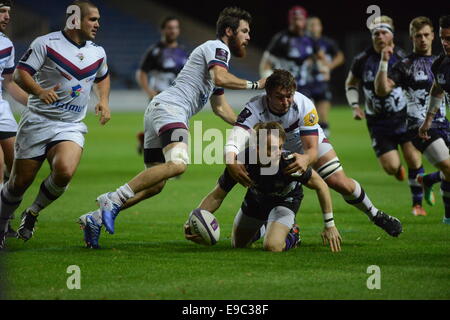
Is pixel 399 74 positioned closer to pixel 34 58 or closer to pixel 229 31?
pixel 229 31

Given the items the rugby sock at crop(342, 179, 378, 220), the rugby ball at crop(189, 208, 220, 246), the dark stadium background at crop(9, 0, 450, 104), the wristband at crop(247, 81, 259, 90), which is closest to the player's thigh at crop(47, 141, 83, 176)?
the rugby ball at crop(189, 208, 220, 246)

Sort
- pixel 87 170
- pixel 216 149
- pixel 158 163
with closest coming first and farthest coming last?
pixel 158 163
pixel 87 170
pixel 216 149

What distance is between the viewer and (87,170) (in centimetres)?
1636

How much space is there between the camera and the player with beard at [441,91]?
903cm

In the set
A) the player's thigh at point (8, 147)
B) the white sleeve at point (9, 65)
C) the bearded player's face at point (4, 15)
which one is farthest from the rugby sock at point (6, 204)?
the bearded player's face at point (4, 15)

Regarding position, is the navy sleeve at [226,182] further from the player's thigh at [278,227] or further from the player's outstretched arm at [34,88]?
the player's outstretched arm at [34,88]

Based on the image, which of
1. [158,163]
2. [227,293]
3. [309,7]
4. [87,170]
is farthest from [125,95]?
[227,293]

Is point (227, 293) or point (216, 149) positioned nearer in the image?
point (227, 293)

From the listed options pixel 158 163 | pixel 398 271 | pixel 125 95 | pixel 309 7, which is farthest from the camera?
pixel 309 7

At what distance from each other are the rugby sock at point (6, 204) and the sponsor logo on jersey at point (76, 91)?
3.29ft

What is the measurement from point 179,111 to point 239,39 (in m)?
0.95

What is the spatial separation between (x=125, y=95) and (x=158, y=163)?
89.6 ft

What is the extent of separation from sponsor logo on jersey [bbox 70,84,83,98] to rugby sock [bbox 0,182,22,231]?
1004 millimetres
